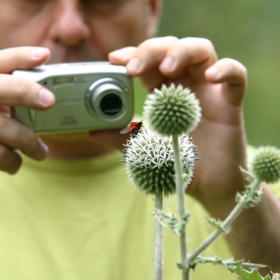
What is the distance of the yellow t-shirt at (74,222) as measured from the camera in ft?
3.67

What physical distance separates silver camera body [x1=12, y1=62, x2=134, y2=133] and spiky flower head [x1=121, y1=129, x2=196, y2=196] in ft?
0.70

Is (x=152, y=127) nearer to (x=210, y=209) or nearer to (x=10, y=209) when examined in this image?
(x=210, y=209)

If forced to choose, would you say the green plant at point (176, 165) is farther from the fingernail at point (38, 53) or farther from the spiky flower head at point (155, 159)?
the fingernail at point (38, 53)

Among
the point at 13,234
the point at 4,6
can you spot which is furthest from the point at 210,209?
the point at 4,6

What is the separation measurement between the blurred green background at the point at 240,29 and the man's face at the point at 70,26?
2.15 meters

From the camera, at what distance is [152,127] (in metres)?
0.38

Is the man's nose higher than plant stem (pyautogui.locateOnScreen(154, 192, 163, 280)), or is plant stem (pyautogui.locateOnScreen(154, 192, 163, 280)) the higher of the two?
the man's nose

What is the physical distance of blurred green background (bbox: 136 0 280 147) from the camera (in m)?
3.53

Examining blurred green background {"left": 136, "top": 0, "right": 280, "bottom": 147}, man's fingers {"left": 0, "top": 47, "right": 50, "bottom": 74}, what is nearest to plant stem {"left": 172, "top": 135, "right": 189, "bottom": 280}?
man's fingers {"left": 0, "top": 47, "right": 50, "bottom": 74}

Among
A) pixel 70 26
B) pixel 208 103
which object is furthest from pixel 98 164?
pixel 208 103

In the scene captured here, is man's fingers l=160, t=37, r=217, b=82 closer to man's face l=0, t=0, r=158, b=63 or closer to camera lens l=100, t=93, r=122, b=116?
camera lens l=100, t=93, r=122, b=116

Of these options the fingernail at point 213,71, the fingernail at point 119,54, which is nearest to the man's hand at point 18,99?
the fingernail at point 119,54

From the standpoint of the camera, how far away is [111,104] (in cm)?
63

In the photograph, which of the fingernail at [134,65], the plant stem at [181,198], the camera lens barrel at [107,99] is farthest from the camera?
the fingernail at [134,65]
